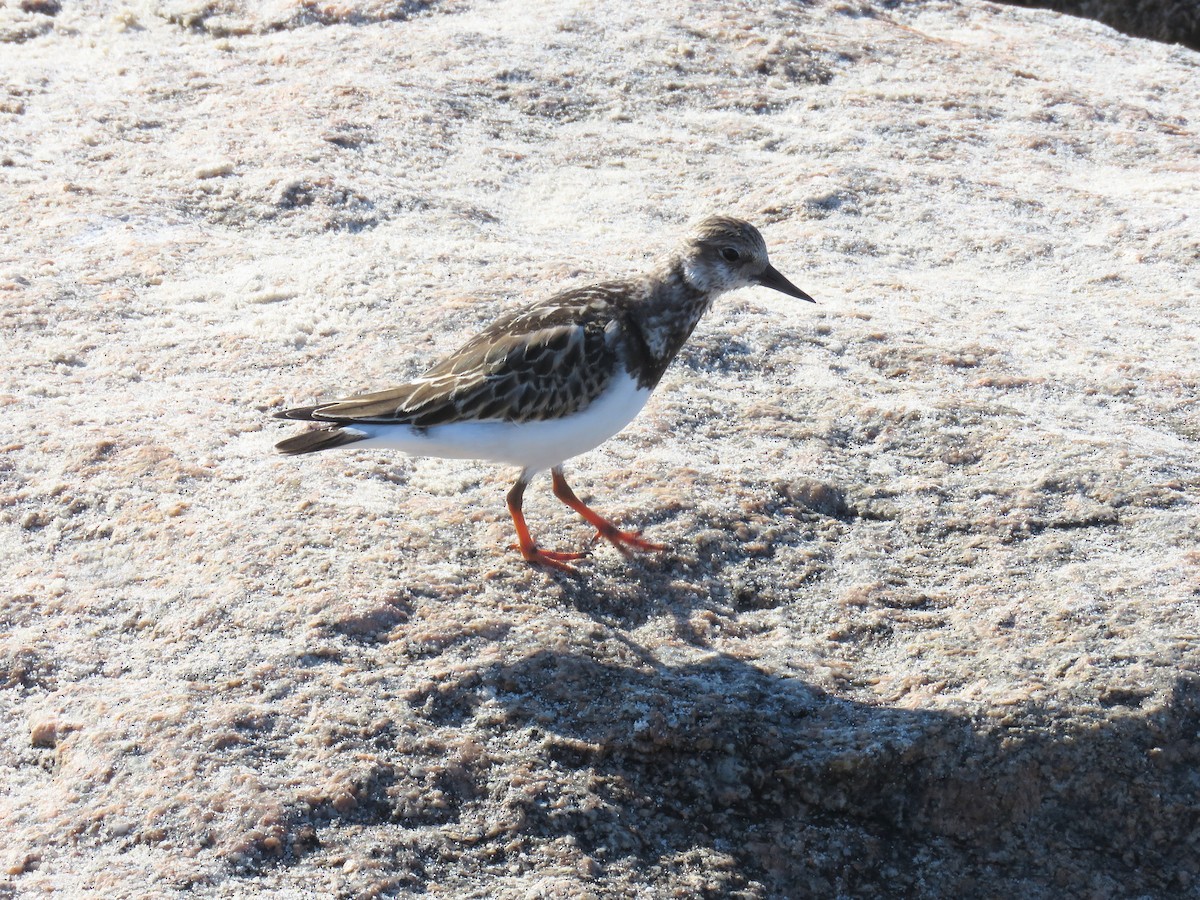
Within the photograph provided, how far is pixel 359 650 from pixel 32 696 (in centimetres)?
96

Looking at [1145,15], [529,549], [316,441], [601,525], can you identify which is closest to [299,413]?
[316,441]

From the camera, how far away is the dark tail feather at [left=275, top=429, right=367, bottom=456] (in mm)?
4078

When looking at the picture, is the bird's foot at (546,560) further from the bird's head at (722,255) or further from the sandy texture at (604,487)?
the bird's head at (722,255)

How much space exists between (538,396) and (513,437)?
17 cm

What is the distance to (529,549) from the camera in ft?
14.2

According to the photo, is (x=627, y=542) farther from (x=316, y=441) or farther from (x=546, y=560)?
(x=316, y=441)

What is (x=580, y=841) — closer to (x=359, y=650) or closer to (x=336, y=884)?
(x=336, y=884)

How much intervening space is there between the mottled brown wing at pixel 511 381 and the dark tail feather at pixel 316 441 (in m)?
0.05

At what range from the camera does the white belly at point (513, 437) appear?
13.8ft

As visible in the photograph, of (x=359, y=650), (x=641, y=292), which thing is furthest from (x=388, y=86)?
(x=359, y=650)

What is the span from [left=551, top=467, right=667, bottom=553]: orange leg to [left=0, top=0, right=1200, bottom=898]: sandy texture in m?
0.07

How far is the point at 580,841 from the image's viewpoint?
3.30 meters

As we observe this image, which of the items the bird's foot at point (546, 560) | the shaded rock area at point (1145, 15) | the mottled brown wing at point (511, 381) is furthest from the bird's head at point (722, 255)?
the shaded rock area at point (1145, 15)

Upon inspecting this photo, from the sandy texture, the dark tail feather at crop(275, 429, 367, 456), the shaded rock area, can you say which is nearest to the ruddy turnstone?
the dark tail feather at crop(275, 429, 367, 456)
